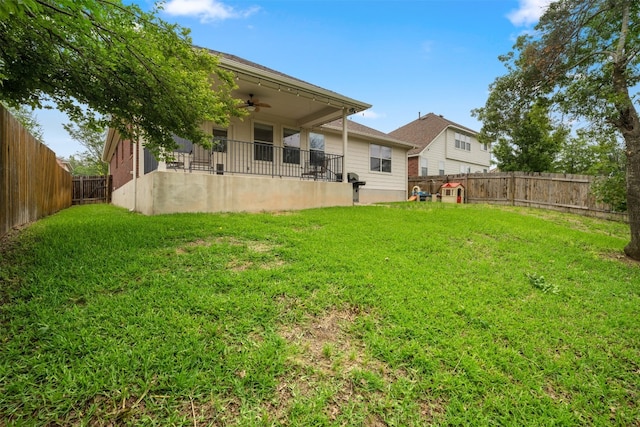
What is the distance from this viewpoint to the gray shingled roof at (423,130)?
21003 mm

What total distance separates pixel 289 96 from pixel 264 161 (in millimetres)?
2403

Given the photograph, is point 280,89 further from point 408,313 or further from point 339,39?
point 408,313

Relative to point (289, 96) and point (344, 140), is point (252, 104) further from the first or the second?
point (344, 140)

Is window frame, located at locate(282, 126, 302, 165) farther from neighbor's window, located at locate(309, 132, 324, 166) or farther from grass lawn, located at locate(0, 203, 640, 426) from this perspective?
grass lawn, located at locate(0, 203, 640, 426)

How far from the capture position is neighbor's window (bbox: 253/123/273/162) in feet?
34.2

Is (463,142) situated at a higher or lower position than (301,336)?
higher

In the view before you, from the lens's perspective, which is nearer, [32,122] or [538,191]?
[538,191]

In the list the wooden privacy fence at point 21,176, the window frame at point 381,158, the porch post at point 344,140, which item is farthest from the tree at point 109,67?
the window frame at point 381,158

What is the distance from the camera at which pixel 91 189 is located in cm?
1680

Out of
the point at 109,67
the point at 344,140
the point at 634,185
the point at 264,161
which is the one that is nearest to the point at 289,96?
the point at 344,140

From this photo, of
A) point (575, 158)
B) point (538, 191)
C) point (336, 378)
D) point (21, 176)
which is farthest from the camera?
point (575, 158)

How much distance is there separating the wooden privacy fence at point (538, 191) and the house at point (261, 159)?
6.06m

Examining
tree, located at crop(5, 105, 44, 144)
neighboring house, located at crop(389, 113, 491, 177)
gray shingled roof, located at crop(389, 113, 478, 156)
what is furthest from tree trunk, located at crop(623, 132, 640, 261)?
tree, located at crop(5, 105, 44, 144)

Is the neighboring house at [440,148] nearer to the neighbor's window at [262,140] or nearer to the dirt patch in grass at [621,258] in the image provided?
the neighbor's window at [262,140]
